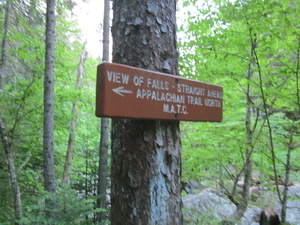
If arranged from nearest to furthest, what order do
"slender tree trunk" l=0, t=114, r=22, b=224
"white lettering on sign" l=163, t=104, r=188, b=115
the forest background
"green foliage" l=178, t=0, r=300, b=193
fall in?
"white lettering on sign" l=163, t=104, r=188, b=115 → "green foliage" l=178, t=0, r=300, b=193 → the forest background → "slender tree trunk" l=0, t=114, r=22, b=224

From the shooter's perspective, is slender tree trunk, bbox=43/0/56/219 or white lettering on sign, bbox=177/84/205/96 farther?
slender tree trunk, bbox=43/0/56/219

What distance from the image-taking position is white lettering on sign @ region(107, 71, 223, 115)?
3.63 ft

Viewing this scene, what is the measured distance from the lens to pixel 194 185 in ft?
35.3

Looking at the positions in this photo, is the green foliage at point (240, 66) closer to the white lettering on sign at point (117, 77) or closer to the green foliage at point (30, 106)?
the white lettering on sign at point (117, 77)

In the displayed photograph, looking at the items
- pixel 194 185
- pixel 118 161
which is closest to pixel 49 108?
pixel 118 161

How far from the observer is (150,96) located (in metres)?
1.20

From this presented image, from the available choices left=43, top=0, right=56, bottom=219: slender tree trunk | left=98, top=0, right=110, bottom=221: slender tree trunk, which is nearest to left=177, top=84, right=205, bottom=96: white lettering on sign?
left=43, top=0, right=56, bottom=219: slender tree trunk

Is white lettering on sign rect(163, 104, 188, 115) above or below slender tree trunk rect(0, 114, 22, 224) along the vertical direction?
above

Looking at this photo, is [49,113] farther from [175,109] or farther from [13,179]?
[175,109]

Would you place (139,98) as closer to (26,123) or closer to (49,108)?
(49,108)

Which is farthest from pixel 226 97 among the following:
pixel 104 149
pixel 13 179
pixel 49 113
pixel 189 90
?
pixel 13 179

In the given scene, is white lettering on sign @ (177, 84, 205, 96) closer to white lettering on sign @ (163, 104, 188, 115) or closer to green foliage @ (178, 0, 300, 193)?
white lettering on sign @ (163, 104, 188, 115)

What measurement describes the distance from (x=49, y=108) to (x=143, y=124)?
4212 mm

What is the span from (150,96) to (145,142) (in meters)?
0.28
